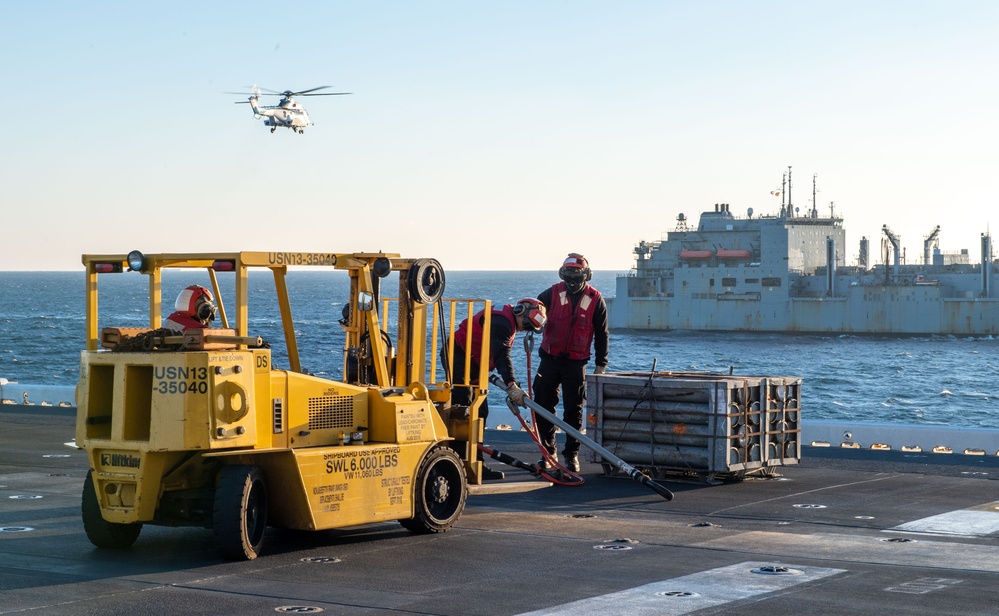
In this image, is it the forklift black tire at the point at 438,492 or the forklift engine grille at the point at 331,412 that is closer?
the forklift engine grille at the point at 331,412

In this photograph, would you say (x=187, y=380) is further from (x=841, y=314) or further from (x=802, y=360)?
(x=841, y=314)

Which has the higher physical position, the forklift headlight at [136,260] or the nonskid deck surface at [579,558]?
the forklift headlight at [136,260]

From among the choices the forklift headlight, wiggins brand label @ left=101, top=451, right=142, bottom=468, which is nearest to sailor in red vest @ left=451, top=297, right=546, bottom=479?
the forklift headlight

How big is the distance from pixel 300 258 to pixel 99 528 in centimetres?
248

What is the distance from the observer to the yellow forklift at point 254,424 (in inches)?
330

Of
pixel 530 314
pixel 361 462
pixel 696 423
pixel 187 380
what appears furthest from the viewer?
pixel 696 423

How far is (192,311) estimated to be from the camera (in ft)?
29.7

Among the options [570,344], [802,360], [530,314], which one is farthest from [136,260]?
[802,360]

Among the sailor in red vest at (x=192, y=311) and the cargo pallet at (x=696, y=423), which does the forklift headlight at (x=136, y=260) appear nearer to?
the sailor in red vest at (x=192, y=311)

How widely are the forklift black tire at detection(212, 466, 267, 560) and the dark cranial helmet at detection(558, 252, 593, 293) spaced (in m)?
5.44

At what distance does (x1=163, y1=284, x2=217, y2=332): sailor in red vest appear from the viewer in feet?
29.4

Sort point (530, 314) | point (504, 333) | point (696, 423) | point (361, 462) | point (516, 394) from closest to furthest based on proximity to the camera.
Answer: point (361, 462) < point (516, 394) < point (530, 314) < point (504, 333) < point (696, 423)

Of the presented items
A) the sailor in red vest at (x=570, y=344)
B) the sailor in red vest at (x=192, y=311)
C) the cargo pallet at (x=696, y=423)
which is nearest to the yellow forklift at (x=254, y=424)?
the sailor in red vest at (x=192, y=311)

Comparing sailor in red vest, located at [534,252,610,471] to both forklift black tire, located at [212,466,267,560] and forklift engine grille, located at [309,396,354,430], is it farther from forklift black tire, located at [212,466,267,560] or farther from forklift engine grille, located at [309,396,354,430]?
forklift black tire, located at [212,466,267,560]
